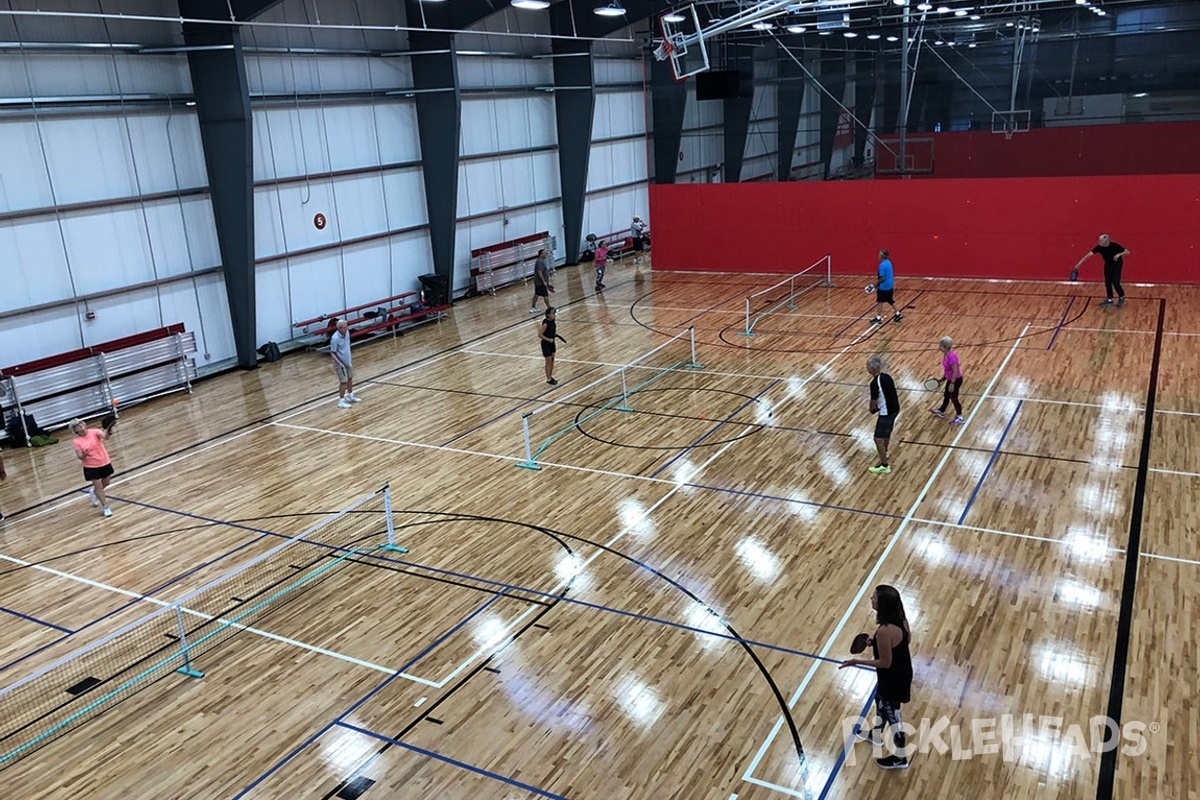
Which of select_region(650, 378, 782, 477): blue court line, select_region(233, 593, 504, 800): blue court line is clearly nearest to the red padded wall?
select_region(650, 378, 782, 477): blue court line

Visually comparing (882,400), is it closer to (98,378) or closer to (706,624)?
(706,624)

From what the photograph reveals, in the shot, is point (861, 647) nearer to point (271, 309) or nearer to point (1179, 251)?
point (271, 309)

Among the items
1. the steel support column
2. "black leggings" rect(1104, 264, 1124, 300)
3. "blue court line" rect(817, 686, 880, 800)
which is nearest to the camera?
"blue court line" rect(817, 686, 880, 800)

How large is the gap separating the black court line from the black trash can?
17.6 m

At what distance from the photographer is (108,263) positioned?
18219 millimetres

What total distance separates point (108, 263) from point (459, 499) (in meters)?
10.3

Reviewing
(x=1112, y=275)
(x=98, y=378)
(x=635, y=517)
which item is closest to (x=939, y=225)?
(x=1112, y=275)

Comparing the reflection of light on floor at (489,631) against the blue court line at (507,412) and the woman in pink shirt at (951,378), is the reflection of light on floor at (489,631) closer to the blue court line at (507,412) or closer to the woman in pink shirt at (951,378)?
the blue court line at (507,412)

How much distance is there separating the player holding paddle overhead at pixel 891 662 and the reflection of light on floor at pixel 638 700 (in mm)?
1871

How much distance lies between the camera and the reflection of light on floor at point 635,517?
37.6 ft

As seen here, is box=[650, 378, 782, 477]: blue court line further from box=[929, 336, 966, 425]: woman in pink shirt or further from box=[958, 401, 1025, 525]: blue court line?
box=[958, 401, 1025, 525]: blue court line

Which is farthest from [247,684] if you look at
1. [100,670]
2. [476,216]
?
[476,216]

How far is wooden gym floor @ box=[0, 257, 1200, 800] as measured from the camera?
292 inches
